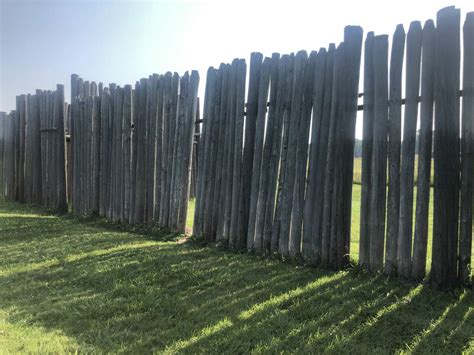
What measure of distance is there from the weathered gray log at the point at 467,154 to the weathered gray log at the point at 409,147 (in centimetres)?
43

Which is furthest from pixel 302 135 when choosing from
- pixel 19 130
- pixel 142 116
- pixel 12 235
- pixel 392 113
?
pixel 19 130

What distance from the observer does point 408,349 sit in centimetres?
303

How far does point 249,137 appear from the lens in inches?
242

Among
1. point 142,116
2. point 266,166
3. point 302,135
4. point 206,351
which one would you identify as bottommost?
point 206,351

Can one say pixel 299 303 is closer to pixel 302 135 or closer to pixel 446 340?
pixel 446 340

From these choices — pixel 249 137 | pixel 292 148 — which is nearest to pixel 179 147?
pixel 249 137

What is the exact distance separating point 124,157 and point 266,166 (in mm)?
3722

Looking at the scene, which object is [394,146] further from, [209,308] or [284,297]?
[209,308]

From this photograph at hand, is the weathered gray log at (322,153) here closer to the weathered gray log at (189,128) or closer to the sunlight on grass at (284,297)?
the sunlight on grass at (284,297)

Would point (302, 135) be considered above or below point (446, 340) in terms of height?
above

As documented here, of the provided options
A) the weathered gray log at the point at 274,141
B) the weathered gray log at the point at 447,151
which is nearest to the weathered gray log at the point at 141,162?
the weathered gray log at the point at 274,141

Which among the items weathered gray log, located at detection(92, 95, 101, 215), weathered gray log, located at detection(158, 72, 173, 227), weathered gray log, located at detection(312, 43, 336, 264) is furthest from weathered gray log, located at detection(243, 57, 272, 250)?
weathered gray log, located at detection(92, 95, 101, 215)

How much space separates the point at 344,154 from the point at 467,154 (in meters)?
1.28

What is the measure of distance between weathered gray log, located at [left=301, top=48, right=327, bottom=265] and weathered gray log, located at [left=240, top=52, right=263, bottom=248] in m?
1.02
